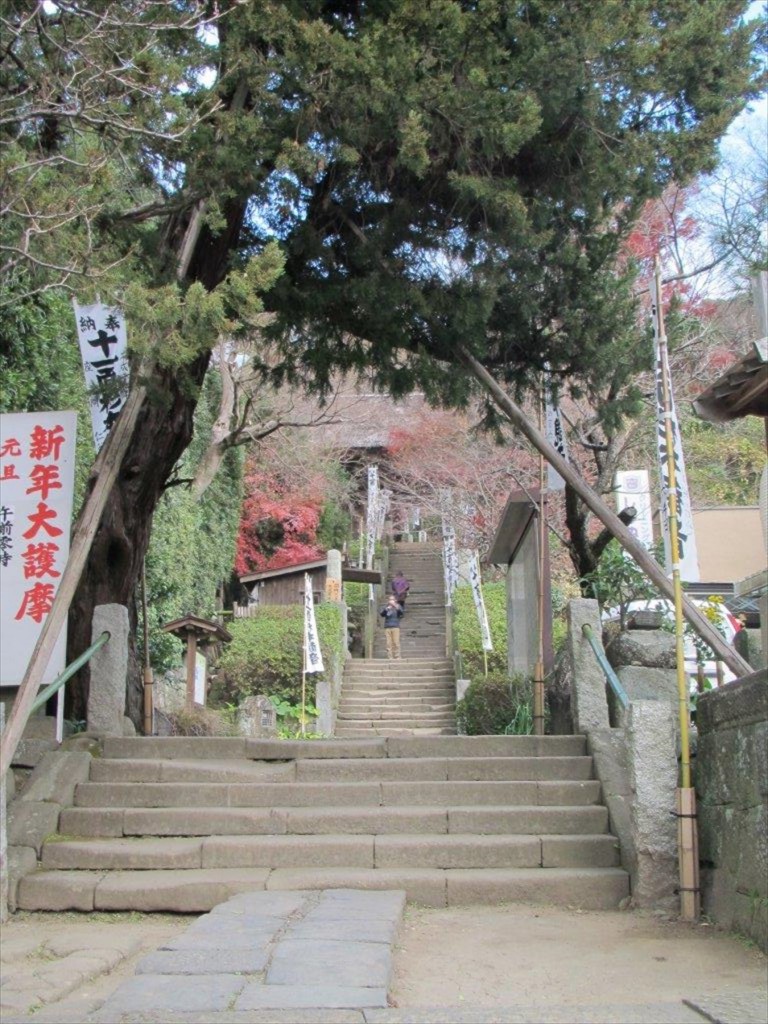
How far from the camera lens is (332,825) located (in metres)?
7.05

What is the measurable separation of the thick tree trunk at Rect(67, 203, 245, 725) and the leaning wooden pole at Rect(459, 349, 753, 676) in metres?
2.43

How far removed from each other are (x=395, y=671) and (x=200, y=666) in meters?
5.83

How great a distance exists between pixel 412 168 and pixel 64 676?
4643mm

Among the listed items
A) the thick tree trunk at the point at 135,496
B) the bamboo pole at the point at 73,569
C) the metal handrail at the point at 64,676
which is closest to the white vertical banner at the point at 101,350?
the thick tree trunk at the point at 135,496

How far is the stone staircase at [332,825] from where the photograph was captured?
249 inches

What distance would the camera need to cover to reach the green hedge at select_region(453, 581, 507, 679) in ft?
67.1

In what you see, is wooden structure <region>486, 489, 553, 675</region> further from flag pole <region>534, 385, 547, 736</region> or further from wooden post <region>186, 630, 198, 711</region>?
wooden post <region>186, 630, 198, 711</region>

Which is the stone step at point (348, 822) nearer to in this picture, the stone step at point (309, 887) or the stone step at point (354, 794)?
the stone step at point (354, 794)

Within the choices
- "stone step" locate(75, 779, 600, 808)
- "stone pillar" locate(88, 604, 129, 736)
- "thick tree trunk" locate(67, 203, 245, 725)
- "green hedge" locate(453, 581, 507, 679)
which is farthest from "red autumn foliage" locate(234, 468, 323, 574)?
"stone step" locate(75, 779, 600, 808)

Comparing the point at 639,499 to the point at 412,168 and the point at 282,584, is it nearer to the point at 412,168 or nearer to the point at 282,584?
the point at 282,584

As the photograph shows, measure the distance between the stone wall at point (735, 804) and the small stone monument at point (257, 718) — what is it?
11.2 metres

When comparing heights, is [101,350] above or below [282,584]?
above

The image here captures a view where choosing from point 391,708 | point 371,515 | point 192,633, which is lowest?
point 391,708

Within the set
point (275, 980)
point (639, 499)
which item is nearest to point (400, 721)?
point (639, 499)
